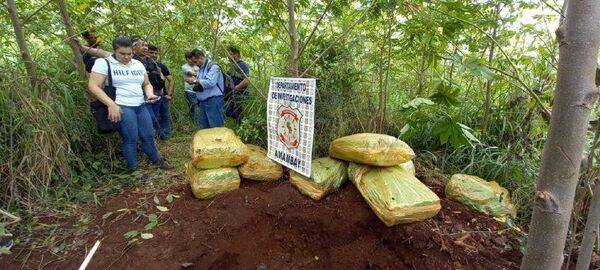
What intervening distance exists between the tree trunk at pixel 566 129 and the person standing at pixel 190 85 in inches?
147

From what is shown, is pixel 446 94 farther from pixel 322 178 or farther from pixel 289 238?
pixel 289 238

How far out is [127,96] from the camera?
8.70 ft

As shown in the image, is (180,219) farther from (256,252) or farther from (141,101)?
(141,101)

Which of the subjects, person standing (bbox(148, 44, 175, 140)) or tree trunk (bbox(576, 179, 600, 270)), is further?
person standing (bbox(148, 44, 175, 140))

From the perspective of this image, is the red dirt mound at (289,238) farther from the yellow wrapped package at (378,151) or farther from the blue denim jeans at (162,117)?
the blue denim jeans at (162,117)

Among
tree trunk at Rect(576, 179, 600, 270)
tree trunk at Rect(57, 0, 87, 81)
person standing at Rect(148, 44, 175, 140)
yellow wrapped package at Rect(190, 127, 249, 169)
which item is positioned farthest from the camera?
person standing at Rect(148, 44, 175, 140)

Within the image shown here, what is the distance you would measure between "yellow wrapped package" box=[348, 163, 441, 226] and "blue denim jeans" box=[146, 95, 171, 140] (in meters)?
2.76

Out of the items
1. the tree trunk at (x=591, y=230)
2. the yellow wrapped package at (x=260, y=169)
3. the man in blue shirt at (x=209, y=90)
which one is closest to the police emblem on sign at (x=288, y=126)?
the yellow wrapped package at (x=260, y=169)

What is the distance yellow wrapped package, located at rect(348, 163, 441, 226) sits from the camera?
1838 millimetres

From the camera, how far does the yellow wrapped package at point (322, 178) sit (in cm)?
222

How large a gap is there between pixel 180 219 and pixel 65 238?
724 millimetres

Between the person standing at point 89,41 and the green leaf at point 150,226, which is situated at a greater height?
the person standing at point 89,41

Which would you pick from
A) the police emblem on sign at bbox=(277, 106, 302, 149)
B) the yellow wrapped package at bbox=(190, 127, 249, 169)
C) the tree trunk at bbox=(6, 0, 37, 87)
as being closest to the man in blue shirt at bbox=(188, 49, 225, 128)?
the yellow wrapped package at bbox=(190, 127, 249, 169)

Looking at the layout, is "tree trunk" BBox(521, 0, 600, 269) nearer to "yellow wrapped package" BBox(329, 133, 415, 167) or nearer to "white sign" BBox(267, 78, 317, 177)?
"yellow wrapped package" BBox(329, 133, 415, 167)
